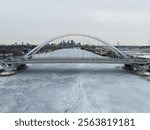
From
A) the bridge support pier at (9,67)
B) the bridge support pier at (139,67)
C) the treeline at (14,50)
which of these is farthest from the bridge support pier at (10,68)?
the treeline at (14,50)

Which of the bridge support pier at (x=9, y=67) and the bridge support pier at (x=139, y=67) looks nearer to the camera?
the bridge support pier at (x=9, y=67)

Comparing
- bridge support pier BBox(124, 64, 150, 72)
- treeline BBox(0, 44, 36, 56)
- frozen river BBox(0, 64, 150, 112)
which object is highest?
treeline BBox(0, 44, 36, 56)

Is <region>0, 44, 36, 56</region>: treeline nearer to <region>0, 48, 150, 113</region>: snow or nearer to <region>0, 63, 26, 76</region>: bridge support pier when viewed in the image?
<region>0, 63, 26, 76</region>: bridge support pier

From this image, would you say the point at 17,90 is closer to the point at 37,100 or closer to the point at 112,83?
the point at 37,100

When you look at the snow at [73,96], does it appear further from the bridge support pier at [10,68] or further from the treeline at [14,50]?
the treeline at [14,50]

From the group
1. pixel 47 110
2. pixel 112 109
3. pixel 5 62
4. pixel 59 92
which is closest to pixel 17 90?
pixel 59 92

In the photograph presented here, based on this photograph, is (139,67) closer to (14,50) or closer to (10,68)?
(10,68)

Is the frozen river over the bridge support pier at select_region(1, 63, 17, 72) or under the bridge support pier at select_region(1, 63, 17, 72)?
under

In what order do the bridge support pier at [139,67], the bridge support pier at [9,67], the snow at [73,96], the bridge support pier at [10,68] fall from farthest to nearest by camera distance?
the bridge support pier at [139,67] → the bridge support pier at [9,67] → the bridge support pier at [10,68] → the snow at [73,96]

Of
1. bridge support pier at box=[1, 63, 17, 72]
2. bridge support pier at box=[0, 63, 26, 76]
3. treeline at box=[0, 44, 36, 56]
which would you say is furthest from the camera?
treeline at box=[0, 44, 36, 56]

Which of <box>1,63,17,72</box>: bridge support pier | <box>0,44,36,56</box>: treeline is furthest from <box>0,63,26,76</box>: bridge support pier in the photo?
<box>0,44,36,56</box>: treeline

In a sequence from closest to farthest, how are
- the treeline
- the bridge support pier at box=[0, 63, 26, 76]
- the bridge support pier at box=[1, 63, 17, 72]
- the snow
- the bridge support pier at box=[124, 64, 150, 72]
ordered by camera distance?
the snow → the bridge support pier at box=[0, 63, 26, 76] → the bridge support pier at box=[1, 63, 17, 72] → the bridge support pier at box=[124, 64, 150, 72] → the treeline
